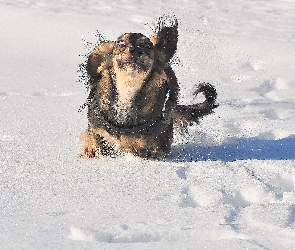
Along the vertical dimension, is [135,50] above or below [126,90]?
above

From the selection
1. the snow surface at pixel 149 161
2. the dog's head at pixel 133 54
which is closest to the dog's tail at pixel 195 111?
the snow surface at pixel 149 161

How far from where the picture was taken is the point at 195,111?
508cm

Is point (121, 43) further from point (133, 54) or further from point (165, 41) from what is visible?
point (165, 41)

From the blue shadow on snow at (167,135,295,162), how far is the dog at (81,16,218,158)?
0.20m

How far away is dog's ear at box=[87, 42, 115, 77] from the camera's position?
4.48 metres

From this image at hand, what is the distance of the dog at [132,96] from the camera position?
4.34 meters

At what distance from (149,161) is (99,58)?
72 cm

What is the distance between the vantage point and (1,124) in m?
5.20

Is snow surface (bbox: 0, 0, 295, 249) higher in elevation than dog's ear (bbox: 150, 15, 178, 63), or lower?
lower

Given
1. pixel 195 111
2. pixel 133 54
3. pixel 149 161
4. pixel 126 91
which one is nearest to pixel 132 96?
pixel 126 91

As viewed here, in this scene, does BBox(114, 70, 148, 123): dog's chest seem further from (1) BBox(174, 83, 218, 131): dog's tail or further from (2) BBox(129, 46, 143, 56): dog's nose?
(1) BBox(174, 83, 218, 131): dog's tail

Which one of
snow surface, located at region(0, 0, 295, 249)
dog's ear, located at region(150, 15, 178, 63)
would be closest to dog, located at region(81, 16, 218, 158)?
dog's ear, located at region(150, 15, 178, 63)

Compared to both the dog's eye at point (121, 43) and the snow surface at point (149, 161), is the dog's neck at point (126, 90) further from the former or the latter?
the snow surface at point (149, 161)

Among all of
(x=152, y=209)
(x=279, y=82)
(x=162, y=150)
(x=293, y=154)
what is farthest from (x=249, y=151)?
(x=279, y=82)
